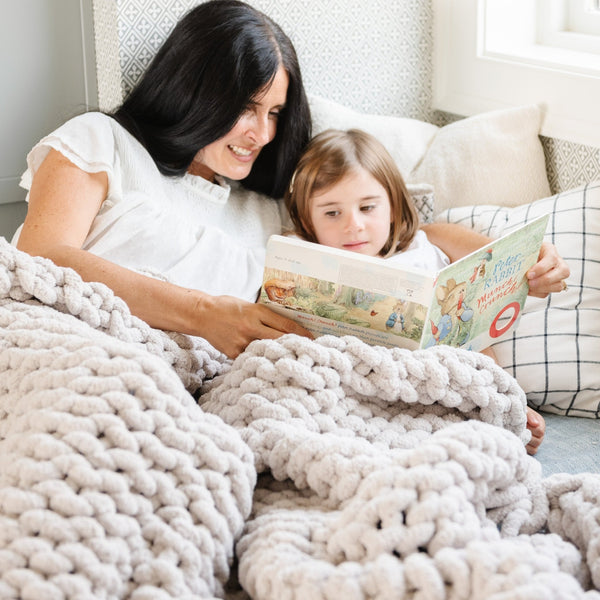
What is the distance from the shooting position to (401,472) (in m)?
0.87

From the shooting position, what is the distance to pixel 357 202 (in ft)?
5.40

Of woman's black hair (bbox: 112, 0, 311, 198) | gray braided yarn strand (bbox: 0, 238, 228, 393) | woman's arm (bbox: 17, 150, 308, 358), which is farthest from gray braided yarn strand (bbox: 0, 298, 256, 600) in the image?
woman's black hair (bbox: 112, 0, 311, 198)

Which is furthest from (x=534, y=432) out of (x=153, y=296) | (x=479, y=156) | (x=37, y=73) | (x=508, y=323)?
(x=37, y=73)

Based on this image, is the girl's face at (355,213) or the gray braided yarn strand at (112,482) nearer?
the gray braided yarn strand at (112,482)

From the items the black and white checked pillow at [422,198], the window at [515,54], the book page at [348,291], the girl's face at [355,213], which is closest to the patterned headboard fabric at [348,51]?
the window at [515,54]

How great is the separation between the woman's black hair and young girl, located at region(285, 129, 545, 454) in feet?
0.61

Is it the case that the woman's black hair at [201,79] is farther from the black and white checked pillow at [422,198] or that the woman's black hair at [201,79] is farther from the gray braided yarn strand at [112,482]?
the gray braided yarn strand at [112,482]

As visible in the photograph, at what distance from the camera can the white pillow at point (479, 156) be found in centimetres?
187

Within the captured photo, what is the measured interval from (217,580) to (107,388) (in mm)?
237

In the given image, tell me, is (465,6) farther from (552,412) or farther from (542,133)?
(552,412)

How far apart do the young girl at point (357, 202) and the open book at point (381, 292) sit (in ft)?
1.09

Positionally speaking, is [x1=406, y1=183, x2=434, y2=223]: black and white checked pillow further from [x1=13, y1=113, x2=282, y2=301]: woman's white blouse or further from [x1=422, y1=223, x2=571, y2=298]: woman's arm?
[x1=13, y1=113, x2=282, y2=301]: woman's white blouse

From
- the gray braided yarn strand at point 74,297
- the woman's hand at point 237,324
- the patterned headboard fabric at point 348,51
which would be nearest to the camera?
the gray braided yarn strand at point 74,297

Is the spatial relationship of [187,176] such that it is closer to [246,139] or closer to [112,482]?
[246,139]
